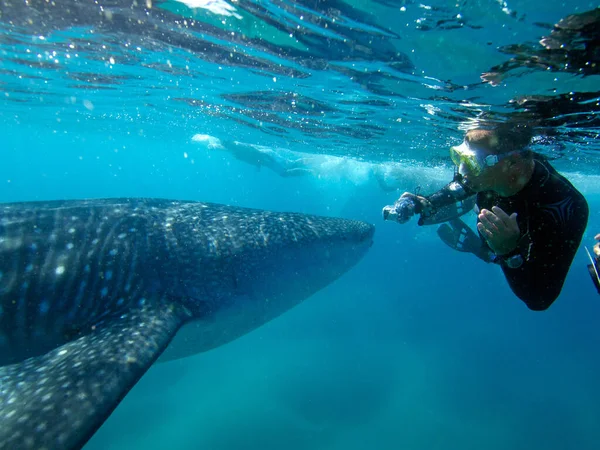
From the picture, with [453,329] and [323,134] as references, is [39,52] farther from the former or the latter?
[453,329]

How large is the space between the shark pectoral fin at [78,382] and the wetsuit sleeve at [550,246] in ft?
11.8

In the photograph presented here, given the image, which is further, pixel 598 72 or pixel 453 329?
pixel 453 329

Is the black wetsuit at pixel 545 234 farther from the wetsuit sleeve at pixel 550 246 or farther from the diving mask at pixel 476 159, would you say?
the diving mask at pixel 476 159

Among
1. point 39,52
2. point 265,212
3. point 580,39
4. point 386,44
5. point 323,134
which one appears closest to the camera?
point 580,39

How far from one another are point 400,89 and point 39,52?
41.0ft

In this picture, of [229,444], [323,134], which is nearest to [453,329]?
[323,134]

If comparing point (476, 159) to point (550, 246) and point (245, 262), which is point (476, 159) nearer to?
point (550, 246)

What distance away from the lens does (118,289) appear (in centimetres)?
378

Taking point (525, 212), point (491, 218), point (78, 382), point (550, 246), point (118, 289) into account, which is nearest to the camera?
point (78, 382)

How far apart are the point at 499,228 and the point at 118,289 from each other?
3920 millimetres

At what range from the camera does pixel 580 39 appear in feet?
17.3

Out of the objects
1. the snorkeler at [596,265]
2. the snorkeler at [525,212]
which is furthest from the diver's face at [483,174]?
the snorkeler at [596,265]

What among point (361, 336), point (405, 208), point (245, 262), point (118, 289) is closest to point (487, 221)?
point (405, 208)

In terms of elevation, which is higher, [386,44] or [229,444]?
[386,44]
